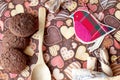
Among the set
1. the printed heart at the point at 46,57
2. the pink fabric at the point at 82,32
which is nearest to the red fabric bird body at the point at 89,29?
the pink fabric at the point at 82,32

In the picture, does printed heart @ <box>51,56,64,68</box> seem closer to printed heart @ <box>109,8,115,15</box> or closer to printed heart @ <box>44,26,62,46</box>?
printed heart @ <box>44,26,62,46</box>

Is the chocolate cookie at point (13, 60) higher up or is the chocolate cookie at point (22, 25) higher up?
the chocolate cookie at point (22, 25)

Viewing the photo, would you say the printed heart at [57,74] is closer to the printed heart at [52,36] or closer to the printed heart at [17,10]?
the printed heart at [52,36]

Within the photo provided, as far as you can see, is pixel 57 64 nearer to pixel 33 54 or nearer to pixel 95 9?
pixel 33 54

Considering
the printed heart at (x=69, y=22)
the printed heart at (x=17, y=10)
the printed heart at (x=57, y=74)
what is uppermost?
the printed heart at (x=17, y=10)

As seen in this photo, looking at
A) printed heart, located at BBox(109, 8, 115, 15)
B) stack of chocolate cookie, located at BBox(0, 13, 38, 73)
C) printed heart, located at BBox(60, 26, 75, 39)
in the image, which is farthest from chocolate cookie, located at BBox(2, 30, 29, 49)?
printed heart, located at BBox(109, 8, 115, 15)

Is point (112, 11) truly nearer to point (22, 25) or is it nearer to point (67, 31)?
point (67, 31)

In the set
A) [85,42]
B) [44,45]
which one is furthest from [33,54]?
[85,42]
